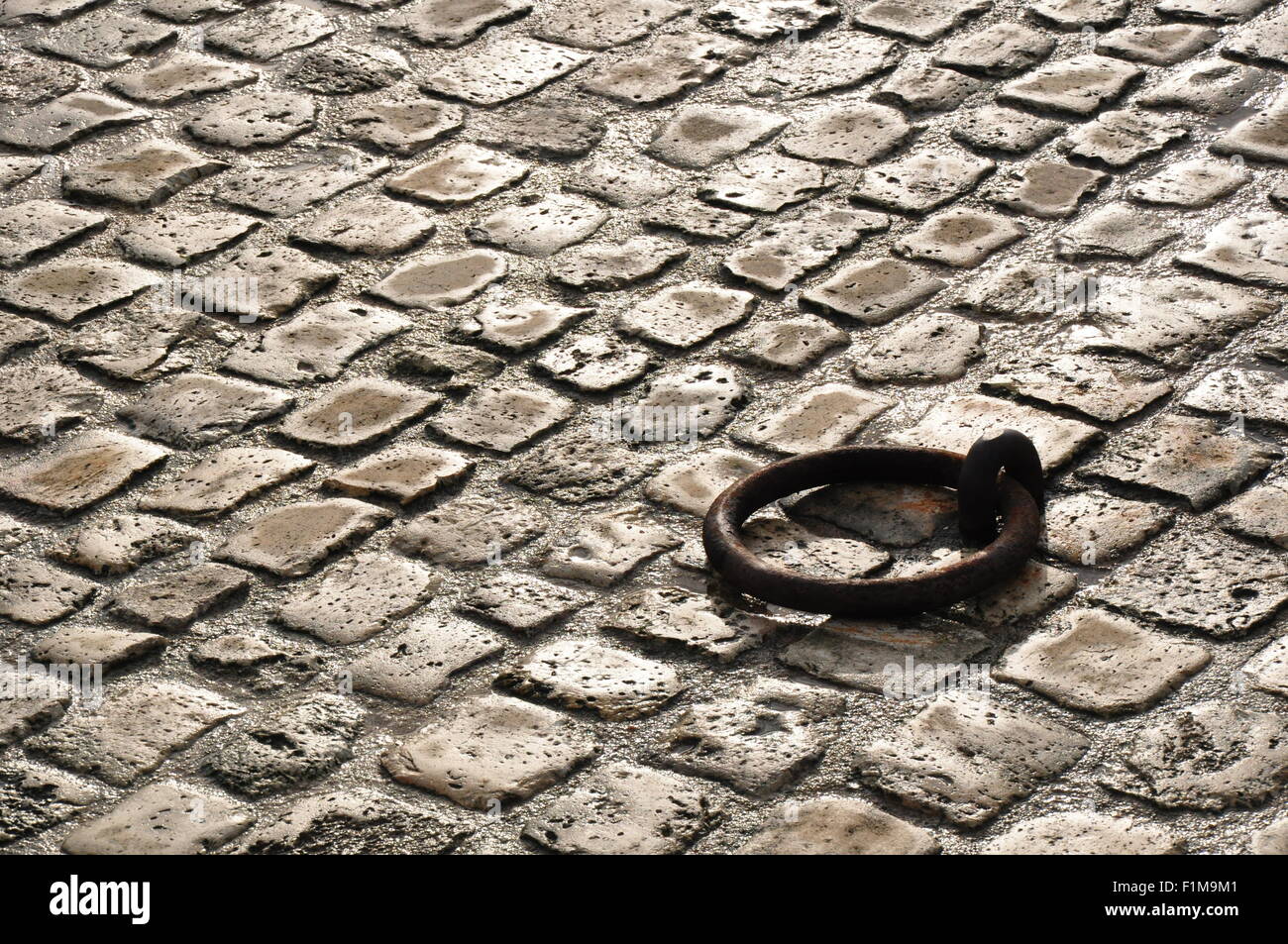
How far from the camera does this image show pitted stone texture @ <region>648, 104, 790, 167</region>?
5168 mm

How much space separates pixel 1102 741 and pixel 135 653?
1.85 m

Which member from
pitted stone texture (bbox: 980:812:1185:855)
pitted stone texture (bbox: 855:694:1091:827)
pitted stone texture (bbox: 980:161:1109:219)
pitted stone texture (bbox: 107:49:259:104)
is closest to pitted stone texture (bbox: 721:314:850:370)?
pitted stone texture (bbox: 980:161:1109:219)

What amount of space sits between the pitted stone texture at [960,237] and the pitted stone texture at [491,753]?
202cm

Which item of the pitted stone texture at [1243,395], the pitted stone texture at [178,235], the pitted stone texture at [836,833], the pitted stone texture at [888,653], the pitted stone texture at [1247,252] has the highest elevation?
the pitted stone texture at [1247,252]

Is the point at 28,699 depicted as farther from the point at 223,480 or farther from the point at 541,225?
the point at 541,225

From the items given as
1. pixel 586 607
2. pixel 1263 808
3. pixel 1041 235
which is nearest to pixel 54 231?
pixel 586 607

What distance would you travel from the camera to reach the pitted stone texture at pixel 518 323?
4363mm

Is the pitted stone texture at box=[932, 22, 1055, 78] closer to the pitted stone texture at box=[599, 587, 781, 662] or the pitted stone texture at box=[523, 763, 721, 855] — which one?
the pitted stone texture at box=[599, 587, 781, 662]

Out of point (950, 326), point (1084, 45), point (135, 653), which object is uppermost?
point (1084, 45)

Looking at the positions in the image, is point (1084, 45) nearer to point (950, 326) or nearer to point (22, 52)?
point (950, 326)

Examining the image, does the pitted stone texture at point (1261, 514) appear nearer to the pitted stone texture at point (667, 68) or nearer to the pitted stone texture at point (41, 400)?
the pitted stone texture at point (667, 68)

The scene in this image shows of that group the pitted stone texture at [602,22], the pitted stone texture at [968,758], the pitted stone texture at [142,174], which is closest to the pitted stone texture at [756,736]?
the pitted stone texture at [968,758]

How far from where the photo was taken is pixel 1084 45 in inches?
223

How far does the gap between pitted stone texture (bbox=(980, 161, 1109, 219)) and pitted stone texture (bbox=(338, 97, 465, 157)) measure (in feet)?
5.51
